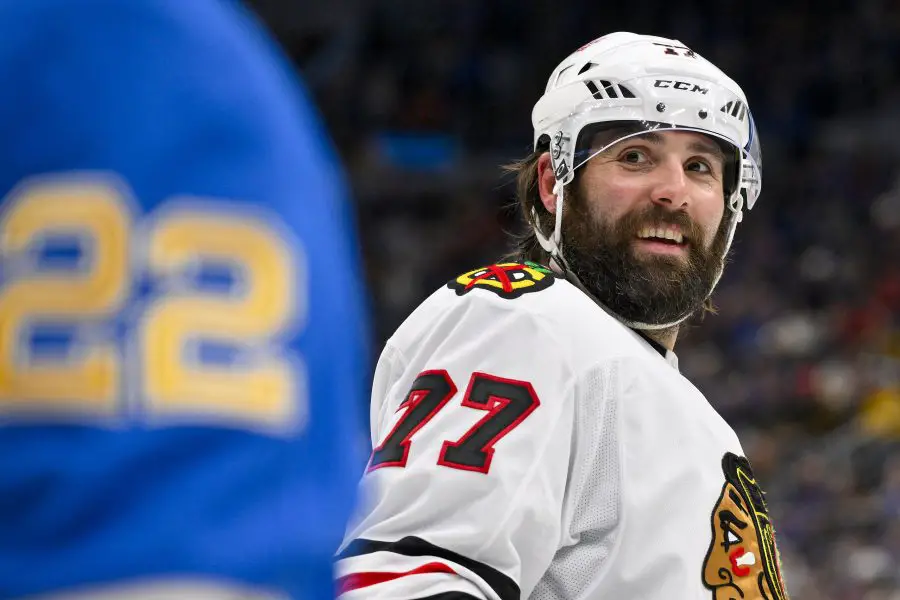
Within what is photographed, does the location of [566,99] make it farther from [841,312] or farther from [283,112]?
[841,312]

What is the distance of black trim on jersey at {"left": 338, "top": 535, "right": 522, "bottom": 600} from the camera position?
1560mm

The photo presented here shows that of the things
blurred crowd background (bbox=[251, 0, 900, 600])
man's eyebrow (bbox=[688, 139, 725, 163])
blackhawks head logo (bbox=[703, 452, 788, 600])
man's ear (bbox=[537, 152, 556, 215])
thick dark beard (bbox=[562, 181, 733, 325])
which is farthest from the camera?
blurred crowd background (bbox=[251, 0, 900, 600])

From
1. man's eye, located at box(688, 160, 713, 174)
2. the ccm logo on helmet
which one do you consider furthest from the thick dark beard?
the ccm logo on helmet

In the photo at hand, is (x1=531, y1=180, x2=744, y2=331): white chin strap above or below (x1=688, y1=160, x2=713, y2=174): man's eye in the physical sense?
below

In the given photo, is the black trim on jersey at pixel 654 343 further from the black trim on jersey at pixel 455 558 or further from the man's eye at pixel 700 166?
the black trim on jersey at pixel 455 558

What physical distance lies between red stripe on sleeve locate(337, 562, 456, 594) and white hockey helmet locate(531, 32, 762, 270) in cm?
80

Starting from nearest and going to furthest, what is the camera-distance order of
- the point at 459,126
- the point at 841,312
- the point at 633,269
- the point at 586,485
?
the point at 586,485
the point at 633,269
the point at 841,312
the point at 459,126

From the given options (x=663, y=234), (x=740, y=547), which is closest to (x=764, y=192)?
(x=663, y=234)

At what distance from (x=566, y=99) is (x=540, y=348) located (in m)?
0.65

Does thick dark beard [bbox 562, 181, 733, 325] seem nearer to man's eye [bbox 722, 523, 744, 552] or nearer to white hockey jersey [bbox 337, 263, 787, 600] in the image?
white hockey jersey [bbox 337, 263, 787, 600]

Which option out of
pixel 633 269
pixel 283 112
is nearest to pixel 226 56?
pixel 283 112

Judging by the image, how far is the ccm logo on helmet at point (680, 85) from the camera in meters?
2.17

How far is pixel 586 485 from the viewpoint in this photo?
1751 millimetres

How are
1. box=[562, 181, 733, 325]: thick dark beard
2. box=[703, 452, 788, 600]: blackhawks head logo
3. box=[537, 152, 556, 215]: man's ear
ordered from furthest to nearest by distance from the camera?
1. box=[537, 152, 556, 215]: man's ear
2. box=[562, 181, 733, 325]: thick dark beard
3. box=[703, 452, 788, 600]: blackhawks head logo
